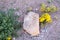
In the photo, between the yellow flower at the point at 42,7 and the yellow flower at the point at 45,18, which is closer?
the yellow flower at the point at 45,18

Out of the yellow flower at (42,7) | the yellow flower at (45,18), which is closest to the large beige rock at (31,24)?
the yellow flower at (45,18)

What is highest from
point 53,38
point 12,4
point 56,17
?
point 12,4

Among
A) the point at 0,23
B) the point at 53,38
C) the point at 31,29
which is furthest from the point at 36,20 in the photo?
the point at 0,23

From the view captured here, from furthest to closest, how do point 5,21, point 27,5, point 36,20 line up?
point 27,5 < point 36,20 < point 5,21

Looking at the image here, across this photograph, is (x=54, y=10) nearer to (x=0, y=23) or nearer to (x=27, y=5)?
(x=27, y=5)

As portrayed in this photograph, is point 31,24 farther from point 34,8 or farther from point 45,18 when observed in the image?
point 34,8

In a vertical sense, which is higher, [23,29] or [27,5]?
[27,5]

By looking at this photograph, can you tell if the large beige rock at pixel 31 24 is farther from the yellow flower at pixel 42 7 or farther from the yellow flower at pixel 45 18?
the yellow flower at pixel 42 7

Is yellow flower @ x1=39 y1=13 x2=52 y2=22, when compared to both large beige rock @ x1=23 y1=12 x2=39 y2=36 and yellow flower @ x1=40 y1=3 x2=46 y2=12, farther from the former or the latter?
yellow flower @ x1=40 y1=3 x2=46 y2=12

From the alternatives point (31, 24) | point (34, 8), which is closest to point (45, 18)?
point (31, 24)
